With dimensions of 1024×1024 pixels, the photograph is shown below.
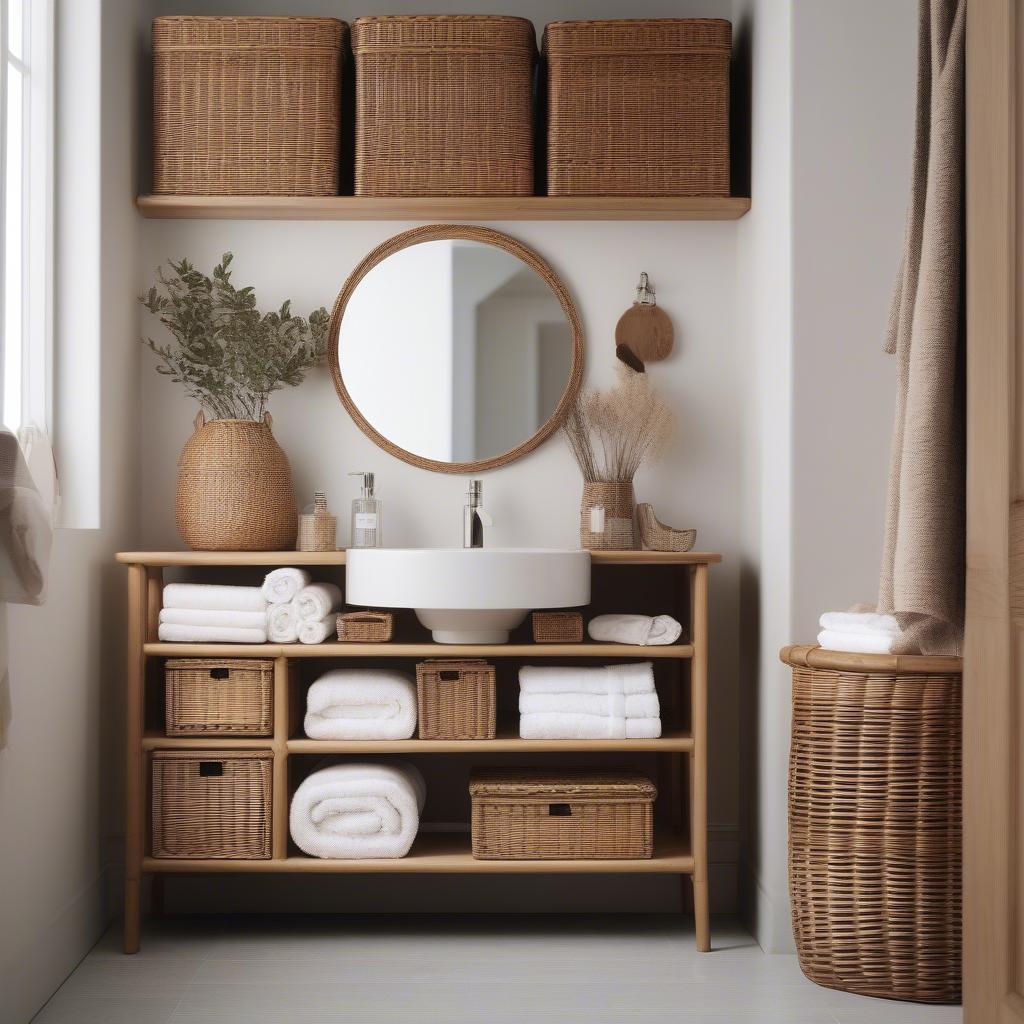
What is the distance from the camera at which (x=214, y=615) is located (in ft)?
8.03

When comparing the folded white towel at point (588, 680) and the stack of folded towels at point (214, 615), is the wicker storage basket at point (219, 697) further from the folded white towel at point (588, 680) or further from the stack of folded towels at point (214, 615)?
the folded white towel at point (588, 680)

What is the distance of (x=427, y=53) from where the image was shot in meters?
2.66

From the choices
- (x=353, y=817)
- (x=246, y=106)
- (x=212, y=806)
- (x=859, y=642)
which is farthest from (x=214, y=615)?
(x=859, y=642)

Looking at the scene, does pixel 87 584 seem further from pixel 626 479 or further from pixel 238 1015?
pixel 626 479

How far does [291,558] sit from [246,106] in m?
1.09

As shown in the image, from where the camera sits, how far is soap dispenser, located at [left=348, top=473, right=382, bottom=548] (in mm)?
2648

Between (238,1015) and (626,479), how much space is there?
4.64ft

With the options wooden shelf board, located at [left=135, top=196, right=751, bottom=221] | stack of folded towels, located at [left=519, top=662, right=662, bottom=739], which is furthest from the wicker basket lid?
wooden shelf board, located at [left=135, top=196, right=751, bottom=221]

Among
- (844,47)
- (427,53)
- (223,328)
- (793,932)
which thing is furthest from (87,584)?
(844,47)

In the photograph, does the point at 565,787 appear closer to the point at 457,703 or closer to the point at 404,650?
the point at 457,703

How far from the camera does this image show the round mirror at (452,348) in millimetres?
2789

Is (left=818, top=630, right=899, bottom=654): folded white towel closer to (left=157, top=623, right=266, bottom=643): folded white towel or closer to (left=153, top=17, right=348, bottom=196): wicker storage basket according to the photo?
(left=157, top=623, right=266, bottom=643): folded white towel

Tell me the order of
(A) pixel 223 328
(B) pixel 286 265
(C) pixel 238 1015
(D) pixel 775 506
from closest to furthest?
(C) pixel 238 1015 < (D) pixel 775 506 < (A) pixel 223 328 < (B) pixel 286 265

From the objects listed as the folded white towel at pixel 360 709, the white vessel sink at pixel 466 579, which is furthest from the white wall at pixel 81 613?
the white vessel sink at pixel 466 579
